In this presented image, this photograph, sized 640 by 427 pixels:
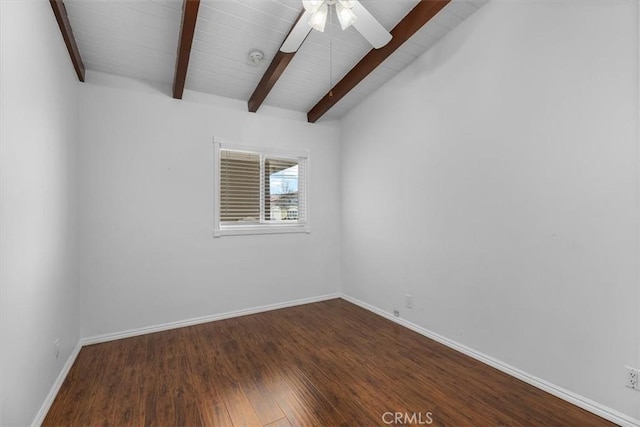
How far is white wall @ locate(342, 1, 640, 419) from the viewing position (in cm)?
181

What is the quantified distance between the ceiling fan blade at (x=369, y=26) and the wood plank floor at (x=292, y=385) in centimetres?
266

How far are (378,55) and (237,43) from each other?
57.0 inches

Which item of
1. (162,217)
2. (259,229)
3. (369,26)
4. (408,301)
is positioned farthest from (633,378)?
(162,217)

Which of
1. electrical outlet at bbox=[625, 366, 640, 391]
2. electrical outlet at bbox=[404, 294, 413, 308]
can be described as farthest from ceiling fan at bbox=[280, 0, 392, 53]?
electrical outlet at bbox=[625, 366, 640, 391]

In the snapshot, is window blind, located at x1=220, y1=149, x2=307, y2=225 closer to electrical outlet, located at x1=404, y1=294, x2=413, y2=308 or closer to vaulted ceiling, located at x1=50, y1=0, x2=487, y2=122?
vaulted ceiling, located at x1=50, y1=0, x2=487, y2=122

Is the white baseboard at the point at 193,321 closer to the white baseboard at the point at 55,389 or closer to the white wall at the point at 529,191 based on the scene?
the white baseboard at the point at 55,389

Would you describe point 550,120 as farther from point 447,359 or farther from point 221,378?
point 221,378

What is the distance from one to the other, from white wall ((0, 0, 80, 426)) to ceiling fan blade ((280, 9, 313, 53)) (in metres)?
1.58

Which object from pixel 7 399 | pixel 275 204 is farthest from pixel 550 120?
pixel 7 399

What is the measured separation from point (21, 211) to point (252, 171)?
247 cm

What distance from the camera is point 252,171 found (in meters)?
3.89

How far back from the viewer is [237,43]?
9.28 ft

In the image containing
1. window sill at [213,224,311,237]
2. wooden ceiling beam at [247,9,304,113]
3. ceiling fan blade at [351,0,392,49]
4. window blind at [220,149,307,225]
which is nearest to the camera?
ceiling fan blade at [351,0,392,49]

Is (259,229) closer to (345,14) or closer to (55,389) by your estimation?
(55,389)
